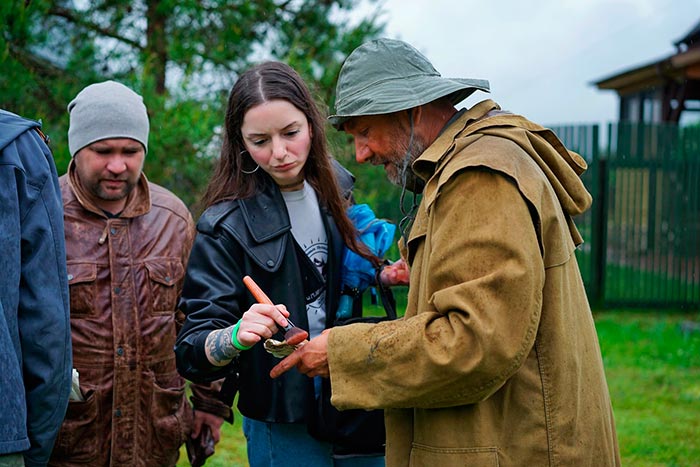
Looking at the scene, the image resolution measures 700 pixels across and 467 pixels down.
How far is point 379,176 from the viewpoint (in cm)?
714

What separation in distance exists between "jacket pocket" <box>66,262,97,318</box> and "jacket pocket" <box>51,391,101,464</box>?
31cm

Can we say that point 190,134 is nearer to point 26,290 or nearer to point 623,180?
point 26,290

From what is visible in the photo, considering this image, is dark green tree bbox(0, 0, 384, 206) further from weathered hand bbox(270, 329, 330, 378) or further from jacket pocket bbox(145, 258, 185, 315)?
weathered hand bbox(270, 329, 330, 378)

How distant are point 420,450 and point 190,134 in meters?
4.00

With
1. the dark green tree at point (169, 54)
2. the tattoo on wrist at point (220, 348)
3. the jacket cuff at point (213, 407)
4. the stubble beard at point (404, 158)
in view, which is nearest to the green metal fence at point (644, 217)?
the dark green tree at point (169, 54)

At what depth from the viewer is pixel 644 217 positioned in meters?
11.2

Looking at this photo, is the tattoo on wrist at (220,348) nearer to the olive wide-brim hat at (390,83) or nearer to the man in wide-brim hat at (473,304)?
the man in wide-brim hat at (473,304)

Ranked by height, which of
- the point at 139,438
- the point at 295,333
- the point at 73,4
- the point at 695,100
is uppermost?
the point at 695,100

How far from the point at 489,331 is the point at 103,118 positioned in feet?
6.45

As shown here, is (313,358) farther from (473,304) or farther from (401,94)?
(401,94)

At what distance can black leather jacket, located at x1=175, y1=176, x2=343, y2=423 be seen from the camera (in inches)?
103

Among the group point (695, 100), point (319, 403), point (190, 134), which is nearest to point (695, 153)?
point (695, 100)

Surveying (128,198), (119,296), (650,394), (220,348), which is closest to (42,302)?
(220,348)

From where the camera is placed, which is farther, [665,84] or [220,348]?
[665,84]
